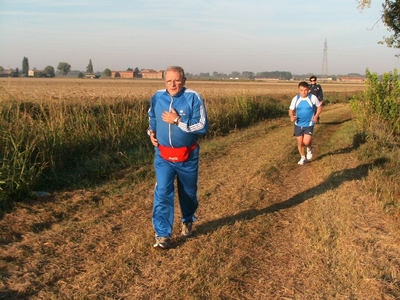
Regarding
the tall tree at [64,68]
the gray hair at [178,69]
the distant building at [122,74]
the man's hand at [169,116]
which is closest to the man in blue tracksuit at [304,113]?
the gray hair at [178,69]

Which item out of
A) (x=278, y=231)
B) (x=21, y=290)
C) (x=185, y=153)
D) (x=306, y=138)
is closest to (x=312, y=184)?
(x=306, y=138)

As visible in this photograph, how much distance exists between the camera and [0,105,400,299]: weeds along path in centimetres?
368

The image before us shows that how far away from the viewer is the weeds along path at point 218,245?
368cm

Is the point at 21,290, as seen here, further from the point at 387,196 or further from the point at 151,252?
the point at 387,196

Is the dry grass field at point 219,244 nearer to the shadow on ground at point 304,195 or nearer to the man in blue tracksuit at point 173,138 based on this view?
the shadow on ground at point 304,195

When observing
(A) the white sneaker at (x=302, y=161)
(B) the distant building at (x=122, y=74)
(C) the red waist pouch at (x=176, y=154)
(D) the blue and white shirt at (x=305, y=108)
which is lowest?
(A) the white sneaker at (x=302, y=161)

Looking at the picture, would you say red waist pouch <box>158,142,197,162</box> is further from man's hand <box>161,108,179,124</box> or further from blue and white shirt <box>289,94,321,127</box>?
blue and white shirt <box>289,94,321,127</box>

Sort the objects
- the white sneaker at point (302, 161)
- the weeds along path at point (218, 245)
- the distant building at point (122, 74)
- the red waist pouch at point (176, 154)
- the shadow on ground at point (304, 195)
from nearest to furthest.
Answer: the weeds along path at point (218, 245)
the red waist pouch at point (176, 154)
the shadow on ground at point (304, 195)
the white sneaker at point (302, 161)
the distant building at point (122, 74)

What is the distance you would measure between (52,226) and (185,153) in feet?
7.26

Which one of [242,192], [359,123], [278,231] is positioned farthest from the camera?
[359,123]

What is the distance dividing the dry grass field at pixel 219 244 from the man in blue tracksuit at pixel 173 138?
451 millimetres

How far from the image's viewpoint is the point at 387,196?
6.32 m

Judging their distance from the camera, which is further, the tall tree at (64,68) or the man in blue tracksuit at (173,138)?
the tall tree at (64,68)

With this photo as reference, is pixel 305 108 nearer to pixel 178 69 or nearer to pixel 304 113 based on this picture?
pixel 304 113
